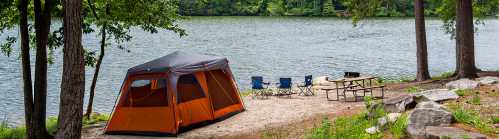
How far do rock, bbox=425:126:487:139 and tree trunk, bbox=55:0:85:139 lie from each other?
5.33m

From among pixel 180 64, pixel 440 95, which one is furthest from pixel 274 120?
pixel 440 95

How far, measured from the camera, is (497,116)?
883 cm

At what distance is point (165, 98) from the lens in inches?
534

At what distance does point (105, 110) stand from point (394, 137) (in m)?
16.1

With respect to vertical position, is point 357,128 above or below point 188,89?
below

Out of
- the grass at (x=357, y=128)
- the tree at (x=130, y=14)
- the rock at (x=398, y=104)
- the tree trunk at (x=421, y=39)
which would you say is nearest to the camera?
the grass at (x=357, y=128)

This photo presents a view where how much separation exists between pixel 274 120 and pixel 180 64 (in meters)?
2.74

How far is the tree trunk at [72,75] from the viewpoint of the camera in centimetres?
865

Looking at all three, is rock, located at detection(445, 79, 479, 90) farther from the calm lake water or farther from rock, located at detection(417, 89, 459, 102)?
the calm lake water

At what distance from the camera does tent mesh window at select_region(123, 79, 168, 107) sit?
44.8ft

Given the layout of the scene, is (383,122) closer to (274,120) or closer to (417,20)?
(274,120)

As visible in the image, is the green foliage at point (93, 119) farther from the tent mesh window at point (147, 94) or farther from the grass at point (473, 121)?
the grass at point (473, 121)

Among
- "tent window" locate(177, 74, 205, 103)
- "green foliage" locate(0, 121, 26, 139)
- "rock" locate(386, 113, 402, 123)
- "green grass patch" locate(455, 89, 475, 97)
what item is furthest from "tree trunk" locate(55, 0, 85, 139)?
"green grass patch" locate(455, 89, 475, 97)

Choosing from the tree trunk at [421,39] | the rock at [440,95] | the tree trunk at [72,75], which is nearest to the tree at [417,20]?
the tree trunk at [421,39]
